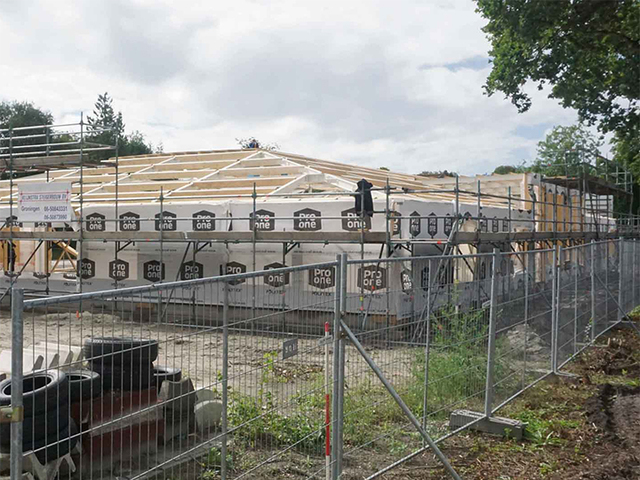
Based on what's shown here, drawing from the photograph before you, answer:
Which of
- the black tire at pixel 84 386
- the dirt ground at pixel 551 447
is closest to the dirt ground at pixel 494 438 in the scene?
the dirt ground at pixel 551 447

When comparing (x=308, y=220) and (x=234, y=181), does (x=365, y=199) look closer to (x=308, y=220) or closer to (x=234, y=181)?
(x=308, y=220)

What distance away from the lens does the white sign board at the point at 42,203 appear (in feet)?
51.3

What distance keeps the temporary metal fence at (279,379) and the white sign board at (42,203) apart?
9391mm

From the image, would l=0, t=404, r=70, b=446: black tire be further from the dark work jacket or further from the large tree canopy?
the large tree canopy

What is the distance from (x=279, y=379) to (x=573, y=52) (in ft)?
51.9

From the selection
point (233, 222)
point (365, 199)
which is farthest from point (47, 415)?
point (233, 222)

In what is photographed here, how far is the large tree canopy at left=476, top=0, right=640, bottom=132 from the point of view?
1535 centimetres

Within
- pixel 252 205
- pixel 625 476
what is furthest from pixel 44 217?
pixel 625 476

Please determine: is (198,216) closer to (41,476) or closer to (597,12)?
(597,12)

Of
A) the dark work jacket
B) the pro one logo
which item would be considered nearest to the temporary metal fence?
the dark work jacket

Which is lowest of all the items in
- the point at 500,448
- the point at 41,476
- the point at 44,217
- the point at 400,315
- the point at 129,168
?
the point at 500,448

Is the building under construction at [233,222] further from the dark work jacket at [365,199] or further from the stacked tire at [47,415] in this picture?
the stacked tire at [47,415]

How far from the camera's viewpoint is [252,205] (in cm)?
1549

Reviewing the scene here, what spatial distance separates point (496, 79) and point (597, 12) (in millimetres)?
3685
